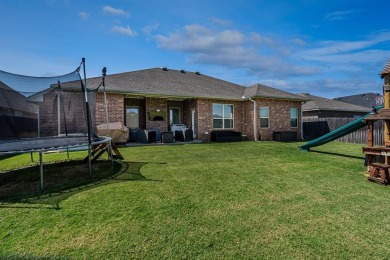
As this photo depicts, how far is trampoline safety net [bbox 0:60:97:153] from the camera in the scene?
5742 mm

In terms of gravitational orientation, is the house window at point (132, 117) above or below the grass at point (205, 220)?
above

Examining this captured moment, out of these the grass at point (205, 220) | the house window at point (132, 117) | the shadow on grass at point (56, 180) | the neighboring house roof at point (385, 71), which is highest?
the neighboring house roof at point (385, 71)

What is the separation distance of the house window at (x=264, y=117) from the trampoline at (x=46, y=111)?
34.6 feet

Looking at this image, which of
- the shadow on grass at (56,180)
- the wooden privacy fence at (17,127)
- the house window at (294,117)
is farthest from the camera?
the house window at (294,117)

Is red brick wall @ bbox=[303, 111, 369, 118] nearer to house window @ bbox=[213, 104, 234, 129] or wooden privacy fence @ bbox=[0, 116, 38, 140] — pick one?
house window @ bbox=[213, 104, 234, 129]

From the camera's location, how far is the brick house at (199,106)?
44.0 feet

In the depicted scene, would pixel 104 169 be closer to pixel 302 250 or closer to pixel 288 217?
pixel 288 217

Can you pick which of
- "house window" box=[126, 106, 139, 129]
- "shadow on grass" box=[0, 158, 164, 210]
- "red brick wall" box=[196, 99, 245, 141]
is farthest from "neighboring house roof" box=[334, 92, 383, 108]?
"shadow on grass" box=[0, 158, 164, 210]

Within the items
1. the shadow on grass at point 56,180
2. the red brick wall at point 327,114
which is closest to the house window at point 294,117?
the red brick wall at point 327,114

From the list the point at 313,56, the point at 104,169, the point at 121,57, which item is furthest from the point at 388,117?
the point at 313,56

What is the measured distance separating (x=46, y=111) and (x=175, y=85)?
8.44 metres

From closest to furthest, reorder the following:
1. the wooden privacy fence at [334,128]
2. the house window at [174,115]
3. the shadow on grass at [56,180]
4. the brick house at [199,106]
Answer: the shadow on grass at [56,180]
the wooden privacy fence at [334,128]
the brick house at [199,106]
the house window at [174,115]

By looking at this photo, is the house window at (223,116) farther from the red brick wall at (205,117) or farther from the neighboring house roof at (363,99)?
the neighboring house roof at (363,99)

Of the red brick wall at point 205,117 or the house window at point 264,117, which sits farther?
the house window at point 264,117
